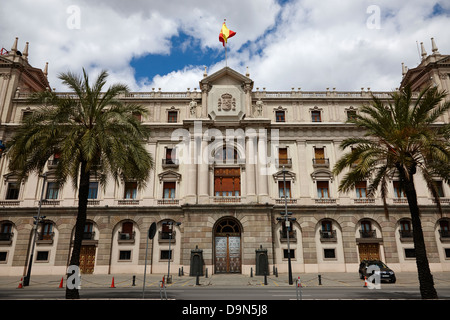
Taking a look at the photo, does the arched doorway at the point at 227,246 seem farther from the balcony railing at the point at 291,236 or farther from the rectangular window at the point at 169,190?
the rectangular window at the point at 169,190

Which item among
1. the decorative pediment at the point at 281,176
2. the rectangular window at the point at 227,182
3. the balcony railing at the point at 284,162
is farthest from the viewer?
the balcony railing at the point at 284,162

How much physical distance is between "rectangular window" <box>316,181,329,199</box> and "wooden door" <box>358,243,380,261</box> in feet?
20.4

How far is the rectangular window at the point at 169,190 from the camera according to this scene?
3403 cm

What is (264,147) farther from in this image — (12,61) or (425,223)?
(12,61)

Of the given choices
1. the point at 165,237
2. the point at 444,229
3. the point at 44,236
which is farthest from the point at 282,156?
the point at 44,236

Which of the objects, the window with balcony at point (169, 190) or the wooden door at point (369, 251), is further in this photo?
the window with balcony at point (169, 190)

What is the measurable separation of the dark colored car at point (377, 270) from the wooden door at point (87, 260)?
26.1 m

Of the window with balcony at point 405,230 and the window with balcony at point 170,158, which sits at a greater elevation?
the window with balcony at point 170,158

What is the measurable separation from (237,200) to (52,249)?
1991cm

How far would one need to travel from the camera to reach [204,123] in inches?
1372

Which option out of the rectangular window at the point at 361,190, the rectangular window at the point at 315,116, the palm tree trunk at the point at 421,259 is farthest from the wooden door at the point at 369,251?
the palm tree trunk at the point at 421,259

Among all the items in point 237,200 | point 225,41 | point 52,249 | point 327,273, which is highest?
point 225,41

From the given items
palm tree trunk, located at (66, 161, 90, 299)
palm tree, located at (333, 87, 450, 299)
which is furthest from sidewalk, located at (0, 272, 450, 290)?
palm tree, located at (333, 87, 450, 299)
